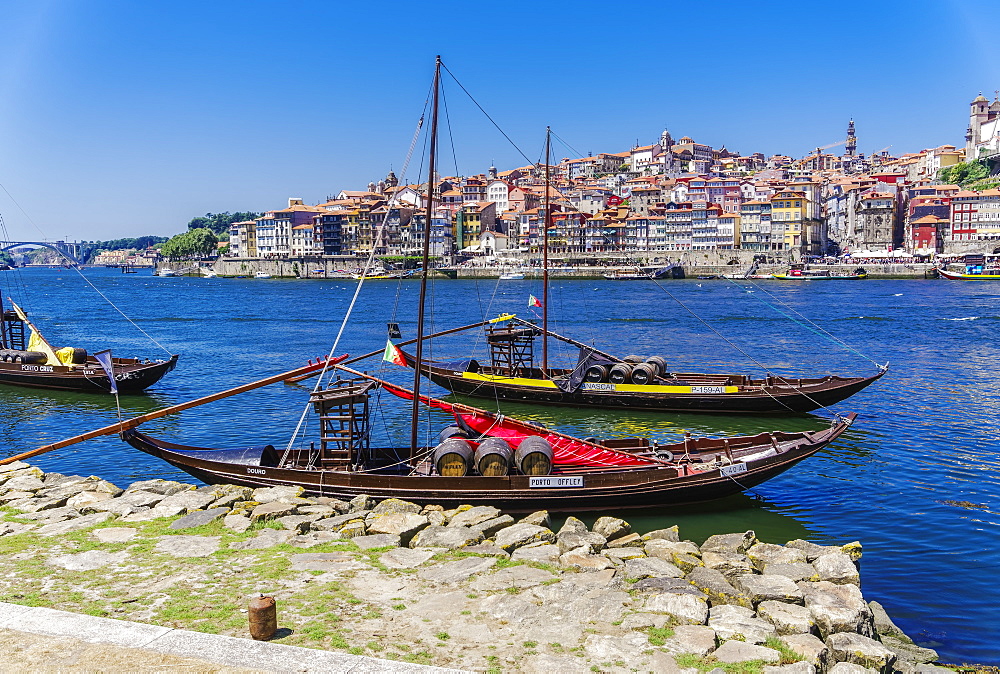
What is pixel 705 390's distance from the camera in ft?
95.5

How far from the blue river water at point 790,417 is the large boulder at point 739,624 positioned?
11.2 feet

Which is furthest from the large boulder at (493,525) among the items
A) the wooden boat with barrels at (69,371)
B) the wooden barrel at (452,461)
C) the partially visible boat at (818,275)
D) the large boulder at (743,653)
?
the partially visible boat at (818,275)

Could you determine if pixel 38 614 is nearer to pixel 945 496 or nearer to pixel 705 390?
pixel 945 496

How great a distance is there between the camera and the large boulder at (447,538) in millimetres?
13492

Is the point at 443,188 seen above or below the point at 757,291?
above

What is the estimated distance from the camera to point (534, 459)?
1689 cm

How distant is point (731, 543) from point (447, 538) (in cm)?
502

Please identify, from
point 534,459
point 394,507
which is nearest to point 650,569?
point 534,459

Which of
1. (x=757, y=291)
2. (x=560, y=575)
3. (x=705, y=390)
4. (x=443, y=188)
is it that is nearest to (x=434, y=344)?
(x=705, y=390)

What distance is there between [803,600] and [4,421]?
95.7 ft

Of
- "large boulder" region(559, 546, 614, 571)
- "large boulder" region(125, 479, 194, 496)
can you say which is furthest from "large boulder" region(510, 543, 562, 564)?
"large boulder" region(125, 479, 194, 496)

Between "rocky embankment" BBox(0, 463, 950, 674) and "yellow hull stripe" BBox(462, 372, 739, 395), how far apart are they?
14393mm

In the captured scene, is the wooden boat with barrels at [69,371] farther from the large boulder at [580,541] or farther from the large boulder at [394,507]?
the large boulder at [580,541]

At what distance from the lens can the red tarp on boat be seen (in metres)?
18.1
